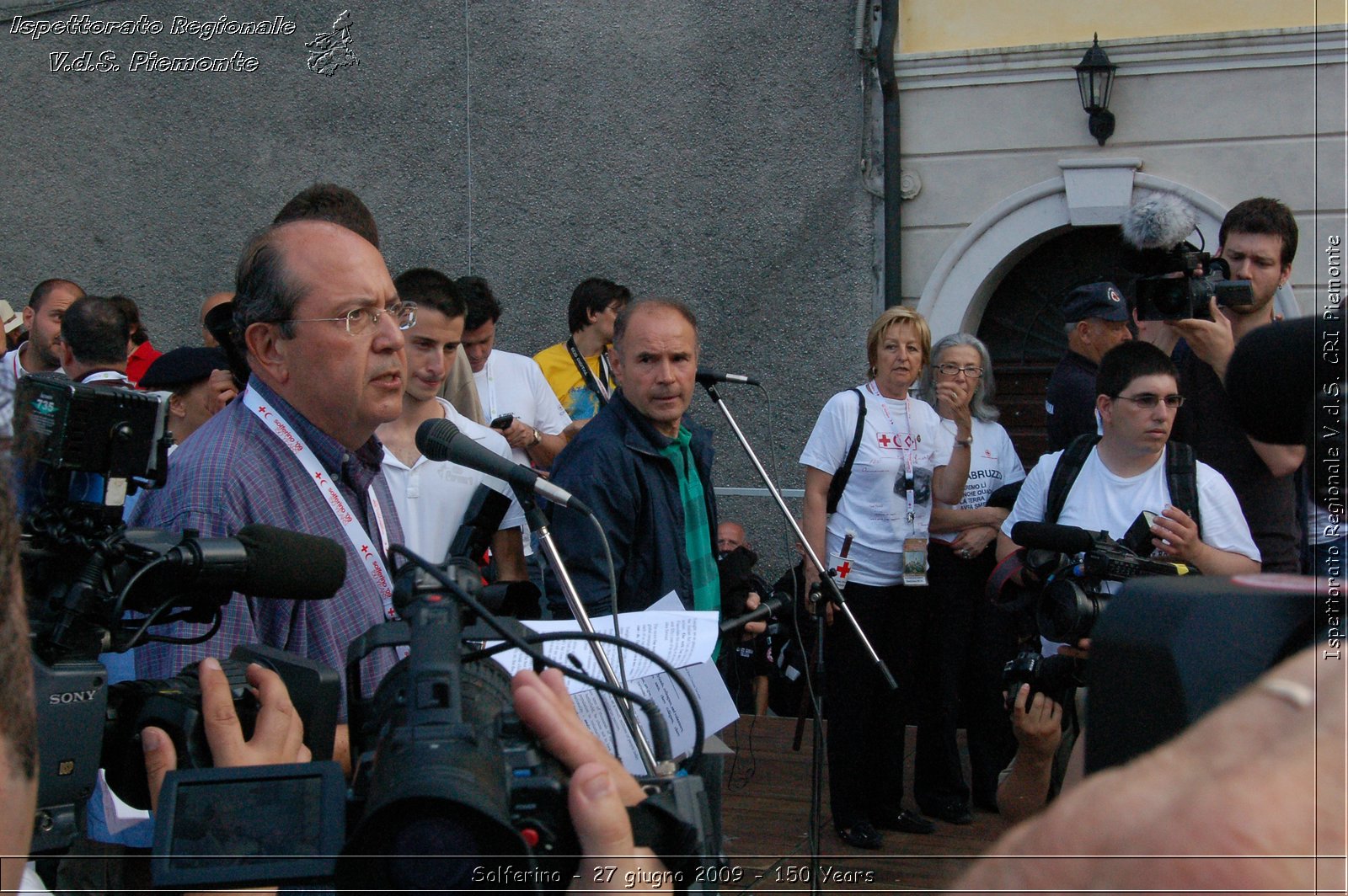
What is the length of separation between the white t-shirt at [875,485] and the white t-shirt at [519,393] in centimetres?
124

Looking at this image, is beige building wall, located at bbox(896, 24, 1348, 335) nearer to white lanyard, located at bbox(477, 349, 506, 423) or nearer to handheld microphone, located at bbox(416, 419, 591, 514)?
white lanyard, located at bbox(477, 349, 506, 423)

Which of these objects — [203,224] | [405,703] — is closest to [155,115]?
[203,224]

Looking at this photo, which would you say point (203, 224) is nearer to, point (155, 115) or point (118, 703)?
point (155, 115)

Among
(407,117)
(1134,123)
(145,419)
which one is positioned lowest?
(145,419)

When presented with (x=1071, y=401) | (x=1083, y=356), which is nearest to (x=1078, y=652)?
(x=1071, y=401)

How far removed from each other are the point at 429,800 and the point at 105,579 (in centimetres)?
77

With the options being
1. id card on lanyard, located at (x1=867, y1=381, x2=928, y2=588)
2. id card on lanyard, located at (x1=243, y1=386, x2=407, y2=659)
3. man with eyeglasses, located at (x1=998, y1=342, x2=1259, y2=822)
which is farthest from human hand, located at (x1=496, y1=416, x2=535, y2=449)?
id card on lanyard, located at (x1=243, y1=386, x2=407, y2=659)

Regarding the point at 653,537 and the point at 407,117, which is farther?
the point at 407,117

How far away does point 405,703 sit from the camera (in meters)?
1.15

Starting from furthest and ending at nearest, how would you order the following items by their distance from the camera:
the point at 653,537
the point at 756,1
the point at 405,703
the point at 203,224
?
the point at 203,224
the point at 756,1
the point at 653,537
the point at 405,703

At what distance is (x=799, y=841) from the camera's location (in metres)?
5.25

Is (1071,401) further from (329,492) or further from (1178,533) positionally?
(329,492)

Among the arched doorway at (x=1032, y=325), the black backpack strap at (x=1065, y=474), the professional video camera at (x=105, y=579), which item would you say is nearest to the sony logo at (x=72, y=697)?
the professional video camera at (x=105, y=579)

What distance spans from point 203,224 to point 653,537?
8.09m
